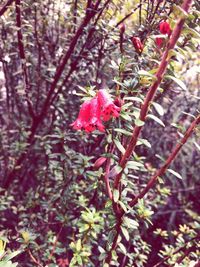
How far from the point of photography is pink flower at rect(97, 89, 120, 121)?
3.83 ft

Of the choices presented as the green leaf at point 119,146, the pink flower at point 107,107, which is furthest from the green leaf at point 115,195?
the pink flower at point 107,107

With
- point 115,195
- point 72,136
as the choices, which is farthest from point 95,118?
point 72,136

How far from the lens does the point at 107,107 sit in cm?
117

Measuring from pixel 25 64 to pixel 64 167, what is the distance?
59 centimetres

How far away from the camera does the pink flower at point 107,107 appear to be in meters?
1.17

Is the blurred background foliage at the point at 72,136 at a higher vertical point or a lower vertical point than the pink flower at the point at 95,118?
lower

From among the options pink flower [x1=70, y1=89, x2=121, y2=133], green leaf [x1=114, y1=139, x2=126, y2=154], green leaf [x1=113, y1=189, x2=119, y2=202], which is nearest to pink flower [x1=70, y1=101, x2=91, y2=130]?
pink flower [x1=70, y1=89, x2=121, y2=133]

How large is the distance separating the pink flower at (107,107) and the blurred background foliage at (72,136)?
5 centimetres

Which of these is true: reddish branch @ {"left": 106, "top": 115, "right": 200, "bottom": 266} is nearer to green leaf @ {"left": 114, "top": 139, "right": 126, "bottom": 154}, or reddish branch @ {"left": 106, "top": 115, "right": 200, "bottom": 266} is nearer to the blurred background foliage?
the blurred background foliage

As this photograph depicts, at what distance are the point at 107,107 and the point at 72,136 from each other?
0.96m

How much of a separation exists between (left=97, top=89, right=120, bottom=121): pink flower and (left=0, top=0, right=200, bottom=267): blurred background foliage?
5 centimetres

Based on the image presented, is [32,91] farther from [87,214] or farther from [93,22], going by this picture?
[87,214]

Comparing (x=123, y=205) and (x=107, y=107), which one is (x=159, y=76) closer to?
(x=107, y=107)

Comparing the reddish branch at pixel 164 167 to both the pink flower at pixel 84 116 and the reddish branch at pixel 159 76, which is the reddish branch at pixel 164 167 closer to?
the reddish branch at pixel 159 76
